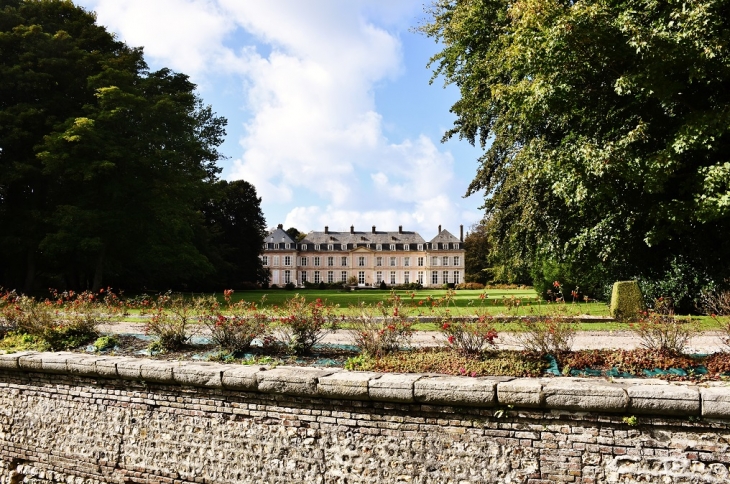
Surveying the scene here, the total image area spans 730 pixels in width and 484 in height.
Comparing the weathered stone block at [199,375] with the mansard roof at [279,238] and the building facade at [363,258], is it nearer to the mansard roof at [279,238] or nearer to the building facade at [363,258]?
the building facade at [363,258]

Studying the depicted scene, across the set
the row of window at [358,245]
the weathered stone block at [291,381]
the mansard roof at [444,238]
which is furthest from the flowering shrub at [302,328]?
the mansard roof at [444,238]

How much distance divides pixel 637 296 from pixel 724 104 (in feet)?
16.1

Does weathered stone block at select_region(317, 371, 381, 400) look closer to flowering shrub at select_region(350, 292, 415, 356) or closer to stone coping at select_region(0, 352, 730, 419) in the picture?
stone coping at select_region(0, 352, 730, 419)

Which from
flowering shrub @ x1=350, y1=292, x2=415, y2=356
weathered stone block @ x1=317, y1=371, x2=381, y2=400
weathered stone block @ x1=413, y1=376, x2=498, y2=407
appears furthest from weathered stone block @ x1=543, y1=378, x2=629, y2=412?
flowering shrub @ x1=350, y1=292, x2=415, y2=356

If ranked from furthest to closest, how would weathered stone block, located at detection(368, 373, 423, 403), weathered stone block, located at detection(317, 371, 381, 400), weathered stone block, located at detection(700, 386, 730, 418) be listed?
weathered stone block, located at detection(317, 371, 381, 400) < weathered stone block, located at detection(368, 373, 423, 403) < weathered stone block, located at detection(700, 386, 730, 418)

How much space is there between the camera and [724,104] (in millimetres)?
10094

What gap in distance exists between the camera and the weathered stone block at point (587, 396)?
156 inches

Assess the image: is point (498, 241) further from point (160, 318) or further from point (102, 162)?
point (102, 162)

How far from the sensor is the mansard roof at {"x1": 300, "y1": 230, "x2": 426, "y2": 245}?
2958 inches

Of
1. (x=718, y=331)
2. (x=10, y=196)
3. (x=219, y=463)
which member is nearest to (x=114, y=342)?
(x=219, y=463)

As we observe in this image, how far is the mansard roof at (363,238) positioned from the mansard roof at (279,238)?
1.98 meters

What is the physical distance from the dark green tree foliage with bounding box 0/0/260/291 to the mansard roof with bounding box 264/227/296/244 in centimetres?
5001

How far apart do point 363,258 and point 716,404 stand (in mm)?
71096

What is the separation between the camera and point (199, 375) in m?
5.29
